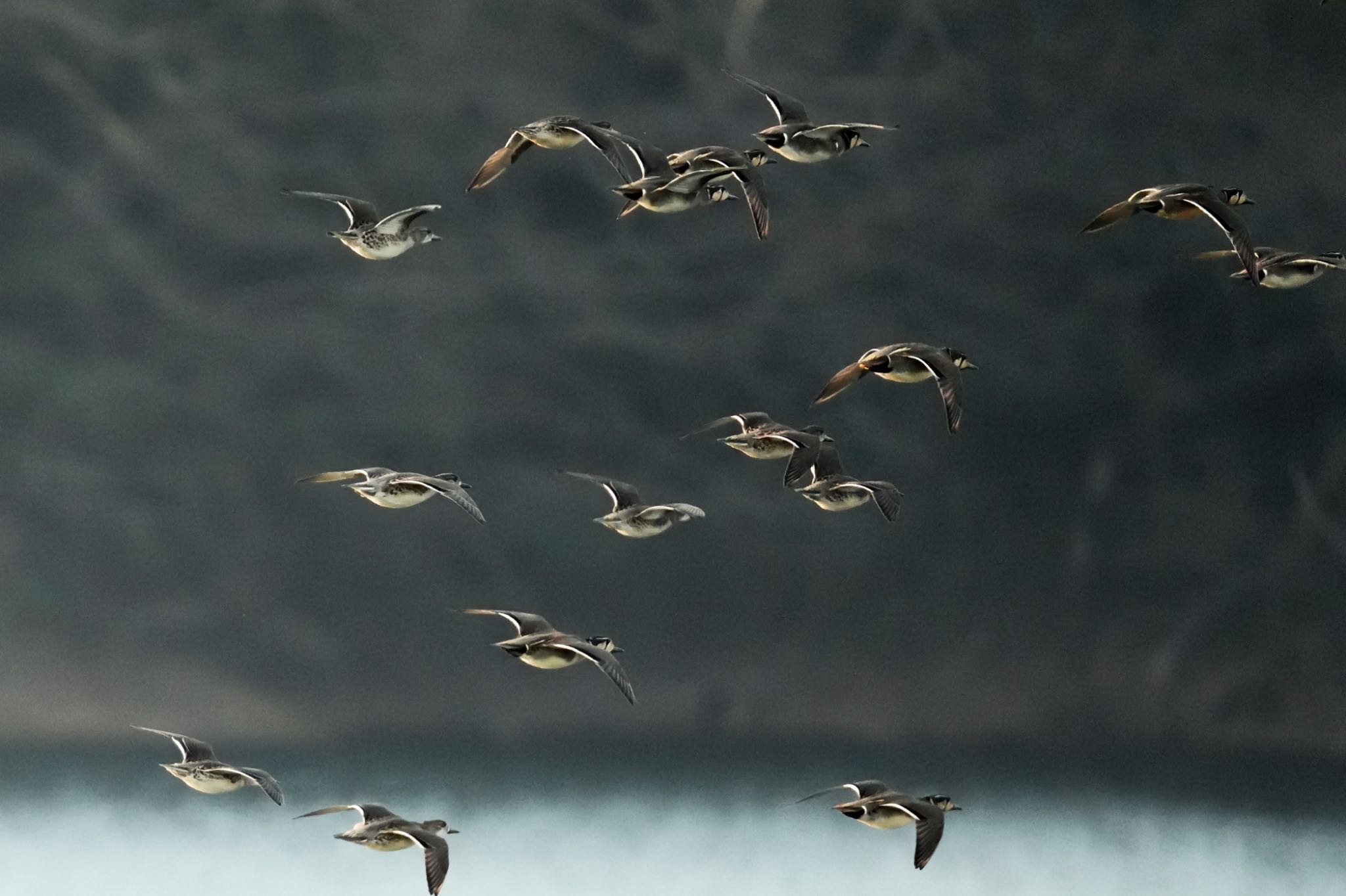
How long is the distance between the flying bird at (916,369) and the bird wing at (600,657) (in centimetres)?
99

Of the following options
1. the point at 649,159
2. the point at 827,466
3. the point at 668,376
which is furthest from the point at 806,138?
the point at 668,376

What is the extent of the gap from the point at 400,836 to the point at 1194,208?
8.97 feet

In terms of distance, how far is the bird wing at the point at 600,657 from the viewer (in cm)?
396

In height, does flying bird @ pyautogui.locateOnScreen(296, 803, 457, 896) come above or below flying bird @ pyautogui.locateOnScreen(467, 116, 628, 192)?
below

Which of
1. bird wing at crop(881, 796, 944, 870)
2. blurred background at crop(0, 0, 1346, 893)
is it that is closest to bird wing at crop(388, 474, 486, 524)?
bird wing at crop(881, 796, 944, 870)

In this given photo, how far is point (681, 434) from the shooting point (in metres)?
6.52

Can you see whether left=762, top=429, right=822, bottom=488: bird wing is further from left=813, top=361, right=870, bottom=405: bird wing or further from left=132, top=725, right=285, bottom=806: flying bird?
left=132, top=725, right=285, bottom=806: flying bird

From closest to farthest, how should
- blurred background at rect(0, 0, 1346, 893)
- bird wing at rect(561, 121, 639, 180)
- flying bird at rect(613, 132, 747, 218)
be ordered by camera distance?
1. bird wing at rect(561, 121, 639, 180)
2. flying bird at rect(613, 132, 747, 218)
3. blurred background at rect(0, 0, 1346, 893)

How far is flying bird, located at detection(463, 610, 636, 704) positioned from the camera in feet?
13.2

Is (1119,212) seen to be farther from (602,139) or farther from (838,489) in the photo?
(602,139)

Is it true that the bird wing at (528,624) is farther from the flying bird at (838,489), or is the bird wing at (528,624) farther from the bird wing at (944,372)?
the bird wing at (944,372)

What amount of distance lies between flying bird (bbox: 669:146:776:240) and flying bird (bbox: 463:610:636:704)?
1191 mm

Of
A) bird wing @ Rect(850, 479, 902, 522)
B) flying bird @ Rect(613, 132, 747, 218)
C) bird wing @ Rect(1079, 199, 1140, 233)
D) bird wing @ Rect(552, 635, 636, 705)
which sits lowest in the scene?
bird wing @ Rect(552, 635, 636, 705)

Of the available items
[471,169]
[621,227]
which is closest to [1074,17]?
[621,227]
